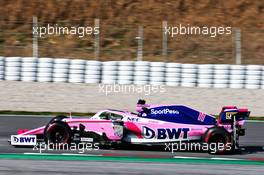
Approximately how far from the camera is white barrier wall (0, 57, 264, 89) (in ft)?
69.9

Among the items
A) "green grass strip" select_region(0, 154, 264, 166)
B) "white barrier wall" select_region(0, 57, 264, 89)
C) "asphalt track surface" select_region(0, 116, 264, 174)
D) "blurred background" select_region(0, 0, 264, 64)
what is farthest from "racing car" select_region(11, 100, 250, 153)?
"blurred background" select_region(0, 0, 264, 64)

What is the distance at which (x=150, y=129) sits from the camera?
1410 cm

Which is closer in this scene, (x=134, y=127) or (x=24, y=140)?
(x=134, y=127)

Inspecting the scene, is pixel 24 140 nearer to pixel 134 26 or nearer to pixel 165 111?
pixel 165 111

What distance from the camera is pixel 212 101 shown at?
21.1m

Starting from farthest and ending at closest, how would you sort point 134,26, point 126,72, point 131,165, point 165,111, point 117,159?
point 134,26 → point 126,72 → point 165,111 → point 117,159 → point 131,165

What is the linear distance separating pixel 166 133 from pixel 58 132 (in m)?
2.24

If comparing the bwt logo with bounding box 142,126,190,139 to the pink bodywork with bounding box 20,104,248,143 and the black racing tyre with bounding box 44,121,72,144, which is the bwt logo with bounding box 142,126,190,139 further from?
the black racing tyre with bounding box 44,121,72,144

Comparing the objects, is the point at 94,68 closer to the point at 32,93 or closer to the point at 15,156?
the point at 32,93

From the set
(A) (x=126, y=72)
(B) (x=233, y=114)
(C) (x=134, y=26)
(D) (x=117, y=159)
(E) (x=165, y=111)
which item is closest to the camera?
(D) (x=117, y=159)

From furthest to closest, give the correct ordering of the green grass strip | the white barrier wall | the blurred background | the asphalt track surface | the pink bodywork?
the blurred background → the white barrier wall → the pink bodywork → the green grass strip → the asphalt track surface

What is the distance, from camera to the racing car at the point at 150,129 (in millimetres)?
14062

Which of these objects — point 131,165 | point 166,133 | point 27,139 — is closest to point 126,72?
point 166,133

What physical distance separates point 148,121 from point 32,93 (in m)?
7.72
